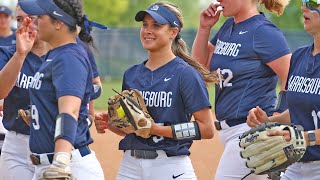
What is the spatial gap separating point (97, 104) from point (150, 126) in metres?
15.9

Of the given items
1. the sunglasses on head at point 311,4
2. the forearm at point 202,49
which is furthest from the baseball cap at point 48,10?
the forearm at point 202,49

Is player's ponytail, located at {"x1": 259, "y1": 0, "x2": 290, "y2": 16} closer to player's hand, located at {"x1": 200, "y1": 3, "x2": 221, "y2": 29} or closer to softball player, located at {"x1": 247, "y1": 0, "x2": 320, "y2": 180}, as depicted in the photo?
player's hand, located at {"x1": 200, "y1": 3, "x2": 221, "y2": 29}

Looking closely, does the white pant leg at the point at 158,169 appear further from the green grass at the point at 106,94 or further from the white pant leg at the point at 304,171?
the green grass at the point at 106,94

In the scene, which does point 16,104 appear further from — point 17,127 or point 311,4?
point 311,4

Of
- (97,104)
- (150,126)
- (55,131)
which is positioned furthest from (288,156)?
(97,104)

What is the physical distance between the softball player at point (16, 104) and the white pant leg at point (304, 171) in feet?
5.72

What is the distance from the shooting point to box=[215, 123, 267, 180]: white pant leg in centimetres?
643

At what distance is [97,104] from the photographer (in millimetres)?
21734

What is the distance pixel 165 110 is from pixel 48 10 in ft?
3.80

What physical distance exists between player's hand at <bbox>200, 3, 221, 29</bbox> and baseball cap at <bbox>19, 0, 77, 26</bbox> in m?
2.04

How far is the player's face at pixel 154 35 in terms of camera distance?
6152mm

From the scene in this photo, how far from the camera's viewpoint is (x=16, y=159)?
250 inches

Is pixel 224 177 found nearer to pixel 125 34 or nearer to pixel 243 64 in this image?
pixel 243 64

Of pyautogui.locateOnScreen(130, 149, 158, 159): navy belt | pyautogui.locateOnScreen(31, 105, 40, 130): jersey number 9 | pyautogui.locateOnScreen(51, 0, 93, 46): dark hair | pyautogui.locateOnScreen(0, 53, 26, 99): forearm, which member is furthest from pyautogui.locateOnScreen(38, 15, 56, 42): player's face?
pyautogui.locateOnScreen(130, 149, 158, 159): navy belt
